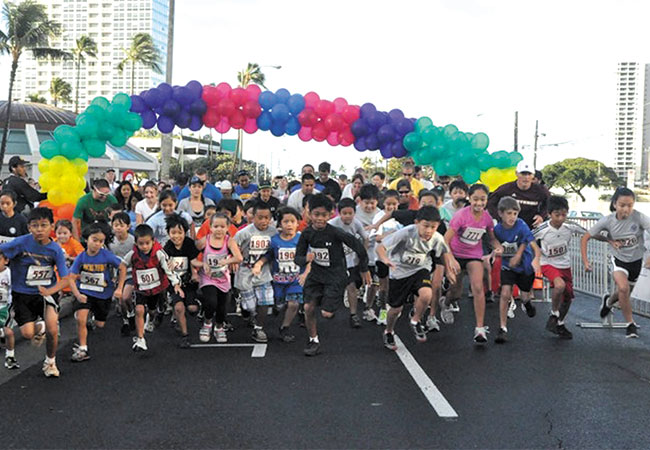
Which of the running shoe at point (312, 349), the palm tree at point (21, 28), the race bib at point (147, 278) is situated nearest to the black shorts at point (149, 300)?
the race bib at point (147, 278)

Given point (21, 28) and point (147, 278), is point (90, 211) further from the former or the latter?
point (21, 28)

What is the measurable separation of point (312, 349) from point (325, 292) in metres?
0.63

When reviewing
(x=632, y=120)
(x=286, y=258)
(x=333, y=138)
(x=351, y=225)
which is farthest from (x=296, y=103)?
(x=632, y=120)

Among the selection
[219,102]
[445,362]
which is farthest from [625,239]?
[219,102]

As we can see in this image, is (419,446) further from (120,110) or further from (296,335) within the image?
(120,110)

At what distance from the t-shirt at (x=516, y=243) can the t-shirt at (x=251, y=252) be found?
107 inches

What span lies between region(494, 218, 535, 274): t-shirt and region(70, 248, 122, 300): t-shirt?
14.5ft

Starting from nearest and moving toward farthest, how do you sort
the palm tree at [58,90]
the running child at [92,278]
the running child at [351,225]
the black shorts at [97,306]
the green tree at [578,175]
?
the running child at [92,278], the black shorts at [97,306], the running child at [351,225], the palm tree at [58,90], the green tree at [578,175]

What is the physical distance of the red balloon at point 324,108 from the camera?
528 inches

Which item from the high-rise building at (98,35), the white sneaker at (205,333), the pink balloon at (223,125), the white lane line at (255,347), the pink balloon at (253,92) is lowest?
the white lane line at (255,347)

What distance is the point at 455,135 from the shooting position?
12891 mm

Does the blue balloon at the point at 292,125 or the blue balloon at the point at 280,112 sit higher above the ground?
the blue balloon at the point at 280,112

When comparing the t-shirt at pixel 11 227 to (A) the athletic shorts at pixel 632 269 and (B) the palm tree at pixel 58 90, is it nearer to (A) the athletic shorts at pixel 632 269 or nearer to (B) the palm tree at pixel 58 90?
(A) the athletic shorts at pixel 632 269

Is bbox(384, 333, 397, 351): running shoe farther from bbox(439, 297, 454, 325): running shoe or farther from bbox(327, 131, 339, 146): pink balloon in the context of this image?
bbox(327, 131, 339, 146): pink balloon
